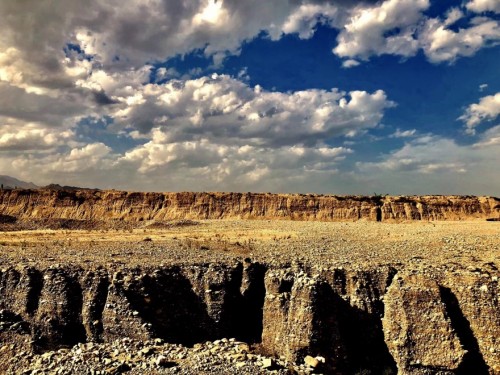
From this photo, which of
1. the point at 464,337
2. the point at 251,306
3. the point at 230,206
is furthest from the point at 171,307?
the point at 230,206

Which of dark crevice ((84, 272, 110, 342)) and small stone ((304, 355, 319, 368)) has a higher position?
dark crevice ((84, 272, 110, 342))

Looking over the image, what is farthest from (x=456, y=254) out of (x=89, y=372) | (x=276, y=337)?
(x=89, y=372)

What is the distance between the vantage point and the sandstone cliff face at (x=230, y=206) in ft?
208

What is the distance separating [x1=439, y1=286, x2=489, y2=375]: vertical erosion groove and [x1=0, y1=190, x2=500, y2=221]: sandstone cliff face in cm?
4739

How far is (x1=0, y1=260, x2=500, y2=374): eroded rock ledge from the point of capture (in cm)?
1580

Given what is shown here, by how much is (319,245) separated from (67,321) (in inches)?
665

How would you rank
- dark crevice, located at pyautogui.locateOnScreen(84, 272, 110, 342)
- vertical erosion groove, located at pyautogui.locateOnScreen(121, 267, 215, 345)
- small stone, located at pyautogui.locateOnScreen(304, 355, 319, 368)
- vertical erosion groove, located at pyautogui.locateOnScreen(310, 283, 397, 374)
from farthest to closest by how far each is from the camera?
vertical erosion groove, located at pyautogui.locateOnScreen(121, 267, 215, 345)
dark crevice, located at pyautogui.locateOnScreen(84, 272, 110, 342)
vertical erosion groove, located at pyautogui.locateOnScreen(310, 283, 397, 374)
small stone, located at pyautogui.locateOnScreen(304, 355, 319, 368)

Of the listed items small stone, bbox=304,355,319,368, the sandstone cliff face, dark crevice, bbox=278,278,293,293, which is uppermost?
the sandstone cliff face

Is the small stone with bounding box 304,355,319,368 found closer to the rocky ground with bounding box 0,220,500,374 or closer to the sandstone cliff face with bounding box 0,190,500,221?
the rocky ground with bounding box 0,220,500,374

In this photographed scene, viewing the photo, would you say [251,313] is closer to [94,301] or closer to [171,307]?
[171,307]

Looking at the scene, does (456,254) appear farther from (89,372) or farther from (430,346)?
(89,372)

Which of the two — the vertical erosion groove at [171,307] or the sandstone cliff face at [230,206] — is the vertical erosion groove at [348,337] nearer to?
the vertical erosion groove at [171,307]

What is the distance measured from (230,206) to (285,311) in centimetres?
4971

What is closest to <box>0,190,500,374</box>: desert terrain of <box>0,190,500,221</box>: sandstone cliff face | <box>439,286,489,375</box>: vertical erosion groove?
<box>439,286,489,375</box>: vertical erosion groove
